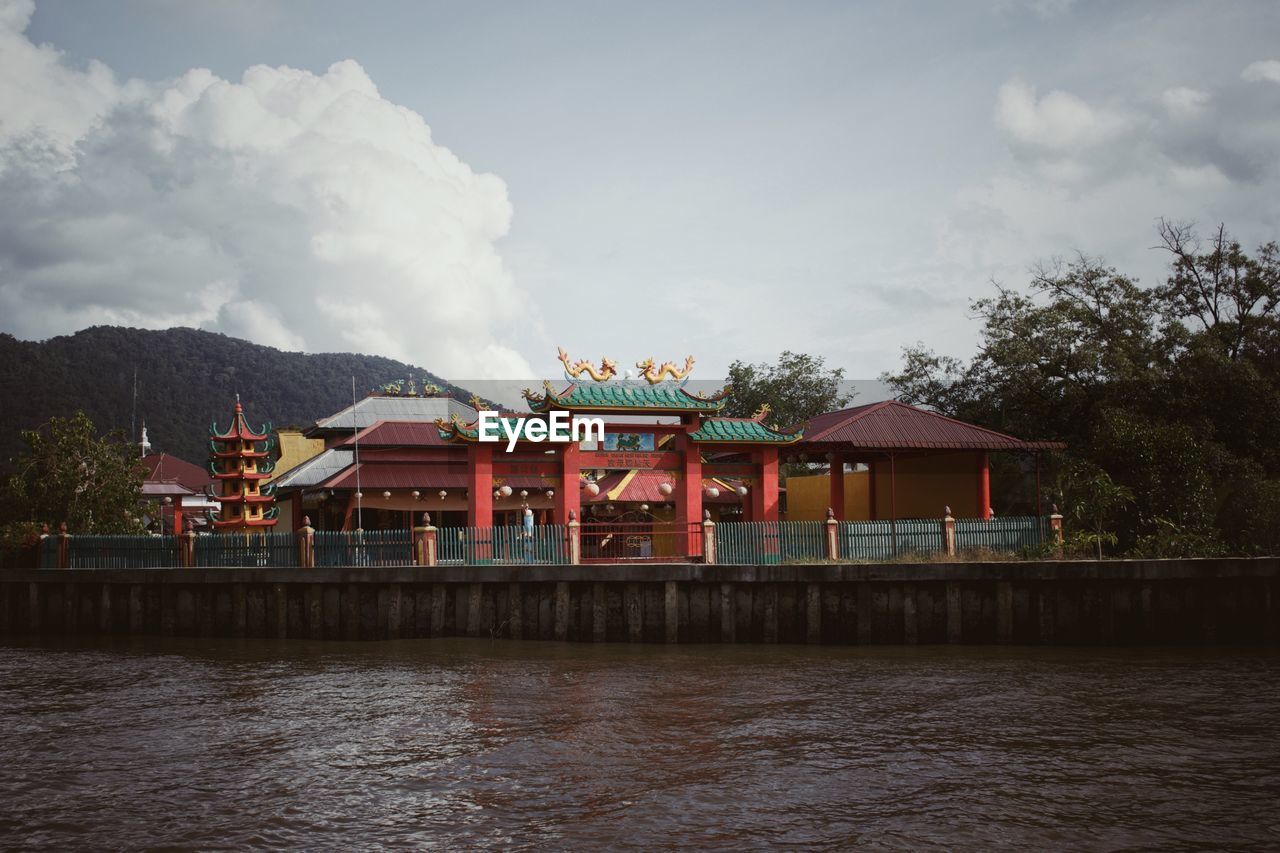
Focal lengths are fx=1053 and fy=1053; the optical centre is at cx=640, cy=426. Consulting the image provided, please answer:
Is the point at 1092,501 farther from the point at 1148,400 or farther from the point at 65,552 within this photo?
the point at 65,552

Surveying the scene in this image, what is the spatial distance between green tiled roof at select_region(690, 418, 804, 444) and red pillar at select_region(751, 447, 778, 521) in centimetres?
54

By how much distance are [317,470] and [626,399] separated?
19.2 m

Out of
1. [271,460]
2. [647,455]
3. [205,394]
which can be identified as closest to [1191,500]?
[647,455]

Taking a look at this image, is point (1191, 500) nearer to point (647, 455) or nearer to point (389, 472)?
point (647, 455)

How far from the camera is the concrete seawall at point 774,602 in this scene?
24312mm

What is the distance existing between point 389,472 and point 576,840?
32611 mm

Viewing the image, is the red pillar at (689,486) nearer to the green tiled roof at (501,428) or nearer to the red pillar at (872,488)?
the green tiled roof at (501,428)

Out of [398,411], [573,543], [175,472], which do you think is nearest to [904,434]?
[573,543]

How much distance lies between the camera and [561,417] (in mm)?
30344

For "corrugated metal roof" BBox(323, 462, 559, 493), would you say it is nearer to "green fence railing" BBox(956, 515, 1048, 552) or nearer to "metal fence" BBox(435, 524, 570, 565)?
"metal fence" BBox(435, 524, 570, 565)

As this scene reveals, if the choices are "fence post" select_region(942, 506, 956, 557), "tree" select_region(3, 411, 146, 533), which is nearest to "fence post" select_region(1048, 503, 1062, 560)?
"fence post" select_region(942, 506, 956, 557)

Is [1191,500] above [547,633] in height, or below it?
above

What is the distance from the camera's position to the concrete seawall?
79.8ft

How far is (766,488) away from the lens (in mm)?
32094
